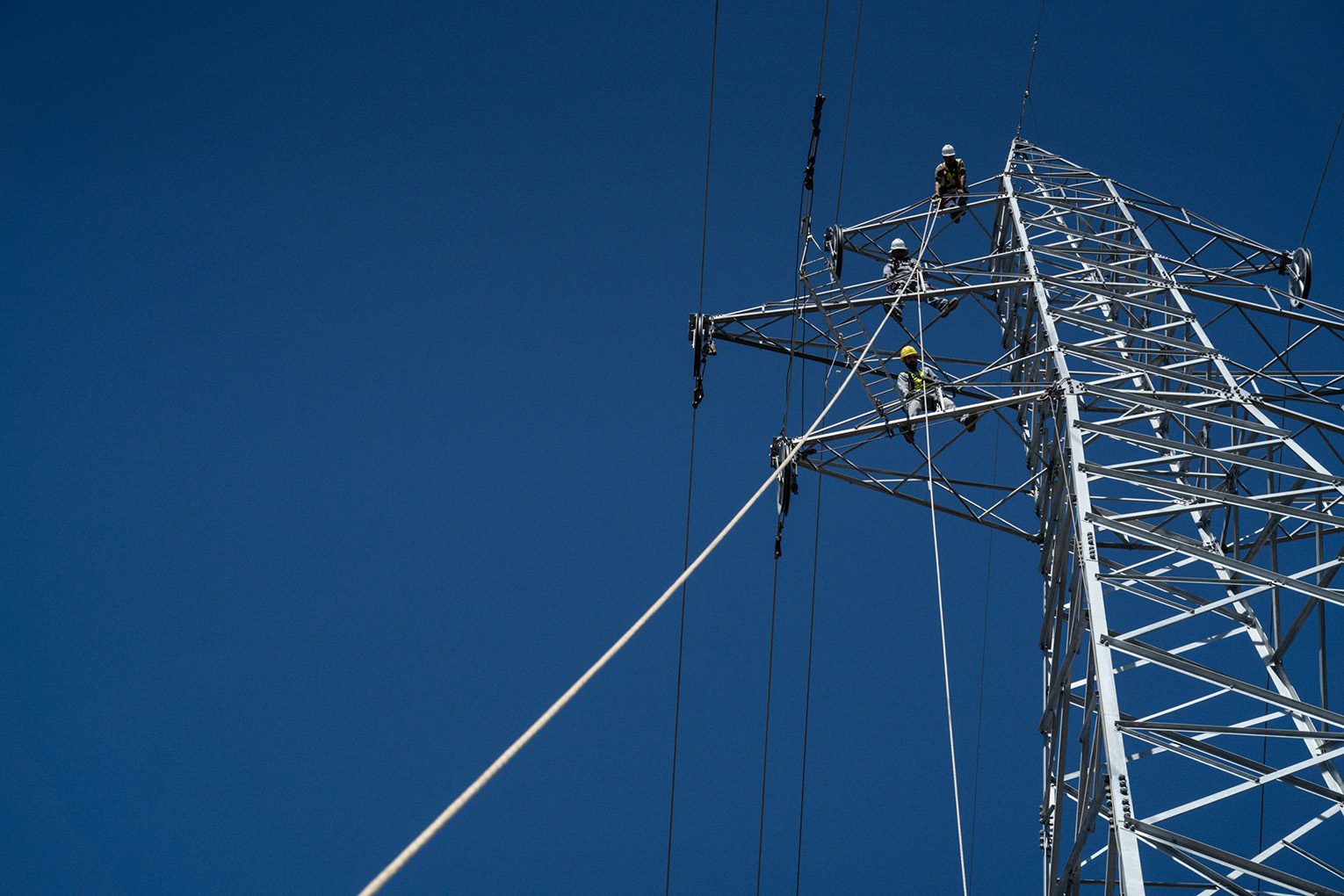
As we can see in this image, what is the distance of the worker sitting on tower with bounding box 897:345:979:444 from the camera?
16.9m

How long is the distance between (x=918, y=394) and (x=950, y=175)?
6577 millimetres

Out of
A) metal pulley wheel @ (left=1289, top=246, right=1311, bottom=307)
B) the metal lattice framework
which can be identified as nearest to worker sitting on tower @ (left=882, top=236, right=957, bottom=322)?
the metal lattice framework

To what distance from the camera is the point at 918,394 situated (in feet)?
56.3

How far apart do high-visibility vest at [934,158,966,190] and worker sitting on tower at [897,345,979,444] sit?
4558 millimetres

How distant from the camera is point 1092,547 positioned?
1213 centimetres

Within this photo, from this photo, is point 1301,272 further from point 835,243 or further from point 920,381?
point 920,381

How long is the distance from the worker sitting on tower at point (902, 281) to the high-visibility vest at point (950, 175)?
1.28m

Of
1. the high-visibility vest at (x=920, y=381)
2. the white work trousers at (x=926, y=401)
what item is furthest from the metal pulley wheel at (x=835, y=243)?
the white work trousers at (x=926, y=401)

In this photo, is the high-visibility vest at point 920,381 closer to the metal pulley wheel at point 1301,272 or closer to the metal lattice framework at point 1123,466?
the metal lattice framework at point 1123,466

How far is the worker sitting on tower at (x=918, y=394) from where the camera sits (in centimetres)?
1689

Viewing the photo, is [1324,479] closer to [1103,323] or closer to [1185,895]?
[1103,323]

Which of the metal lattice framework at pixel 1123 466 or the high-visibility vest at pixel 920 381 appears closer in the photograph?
the metal lattice framework at pixel 1123 466

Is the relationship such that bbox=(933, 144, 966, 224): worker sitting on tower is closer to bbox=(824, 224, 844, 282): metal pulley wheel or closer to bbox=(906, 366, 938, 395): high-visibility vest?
bbox=(824, 224, 844, 282): metal pulley wheel

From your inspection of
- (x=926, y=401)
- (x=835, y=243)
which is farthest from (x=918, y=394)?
(x=835, y=243)
